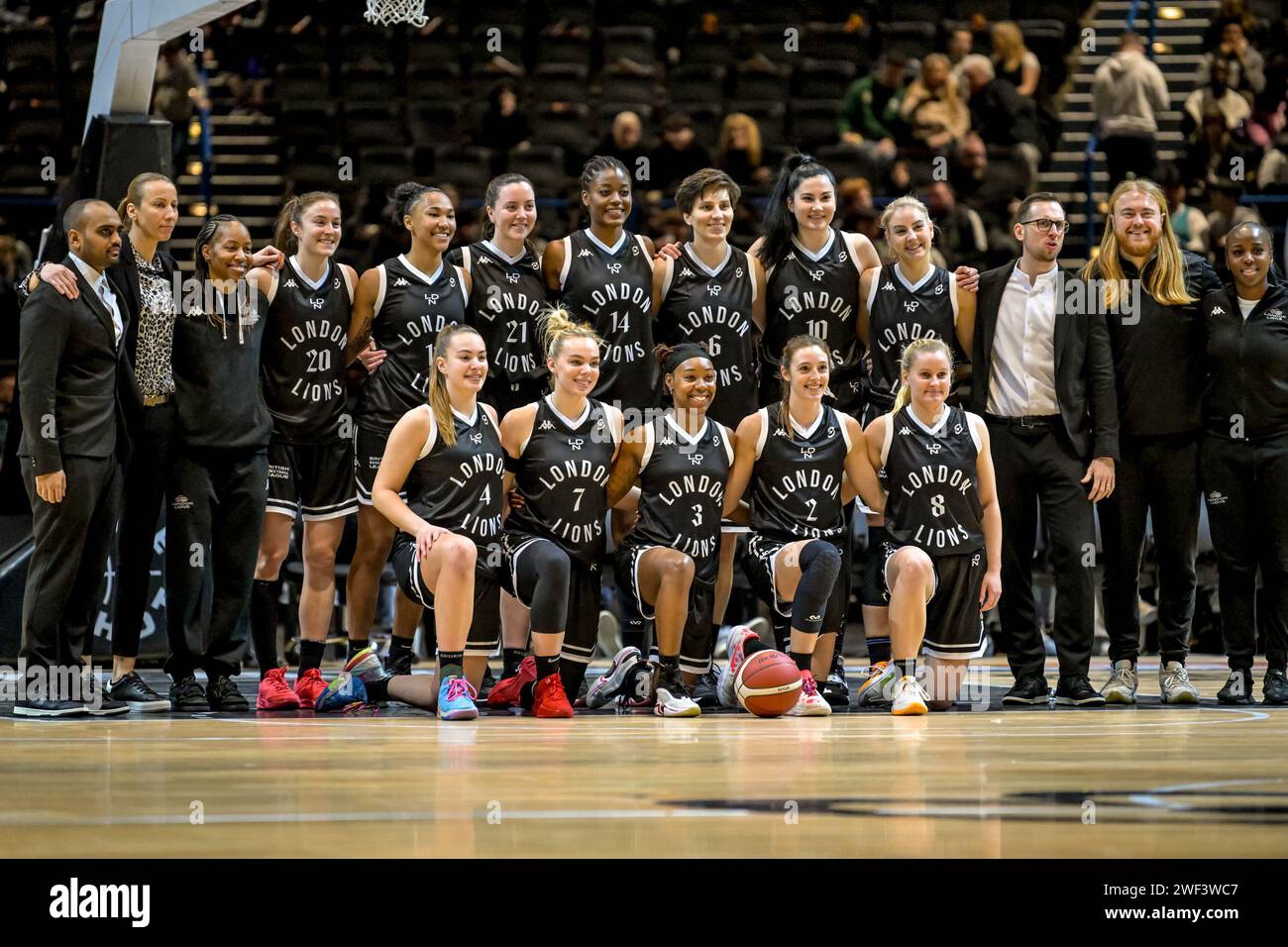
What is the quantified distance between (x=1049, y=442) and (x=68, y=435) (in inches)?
128

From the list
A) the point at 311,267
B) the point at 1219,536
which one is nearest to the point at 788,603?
the point at 1219,536

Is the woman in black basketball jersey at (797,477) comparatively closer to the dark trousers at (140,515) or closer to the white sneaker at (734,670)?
the white sneaker at (734,670)

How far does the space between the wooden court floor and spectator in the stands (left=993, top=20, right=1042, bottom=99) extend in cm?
698

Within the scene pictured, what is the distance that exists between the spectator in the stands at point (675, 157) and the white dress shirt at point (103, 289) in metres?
5.44

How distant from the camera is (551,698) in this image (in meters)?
5.51

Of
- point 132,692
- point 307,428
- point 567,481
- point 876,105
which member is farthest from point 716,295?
point 876,105

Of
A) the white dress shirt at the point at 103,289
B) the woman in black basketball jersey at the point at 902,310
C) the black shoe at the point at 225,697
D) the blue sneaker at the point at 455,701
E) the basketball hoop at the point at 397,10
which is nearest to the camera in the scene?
the blue sneaker at the point at 455,701

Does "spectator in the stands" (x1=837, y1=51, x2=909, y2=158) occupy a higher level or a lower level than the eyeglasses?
higher

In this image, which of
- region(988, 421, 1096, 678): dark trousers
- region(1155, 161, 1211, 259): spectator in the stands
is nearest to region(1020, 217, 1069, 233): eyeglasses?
region(988, 421, 1096, 678): dark trousers

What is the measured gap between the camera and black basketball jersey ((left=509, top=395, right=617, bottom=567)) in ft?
19.1

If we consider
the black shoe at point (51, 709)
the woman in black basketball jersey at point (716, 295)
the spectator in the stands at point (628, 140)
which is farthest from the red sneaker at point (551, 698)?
the spectator in the stands at point (628, 140)

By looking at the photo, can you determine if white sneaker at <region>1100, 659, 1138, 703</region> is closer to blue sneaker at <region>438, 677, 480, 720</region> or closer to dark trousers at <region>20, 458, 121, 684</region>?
blue sneaker at <region>438, 677, 480, 720</region>

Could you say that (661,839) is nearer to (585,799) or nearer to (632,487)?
(585,799)

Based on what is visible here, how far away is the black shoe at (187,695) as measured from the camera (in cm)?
577
